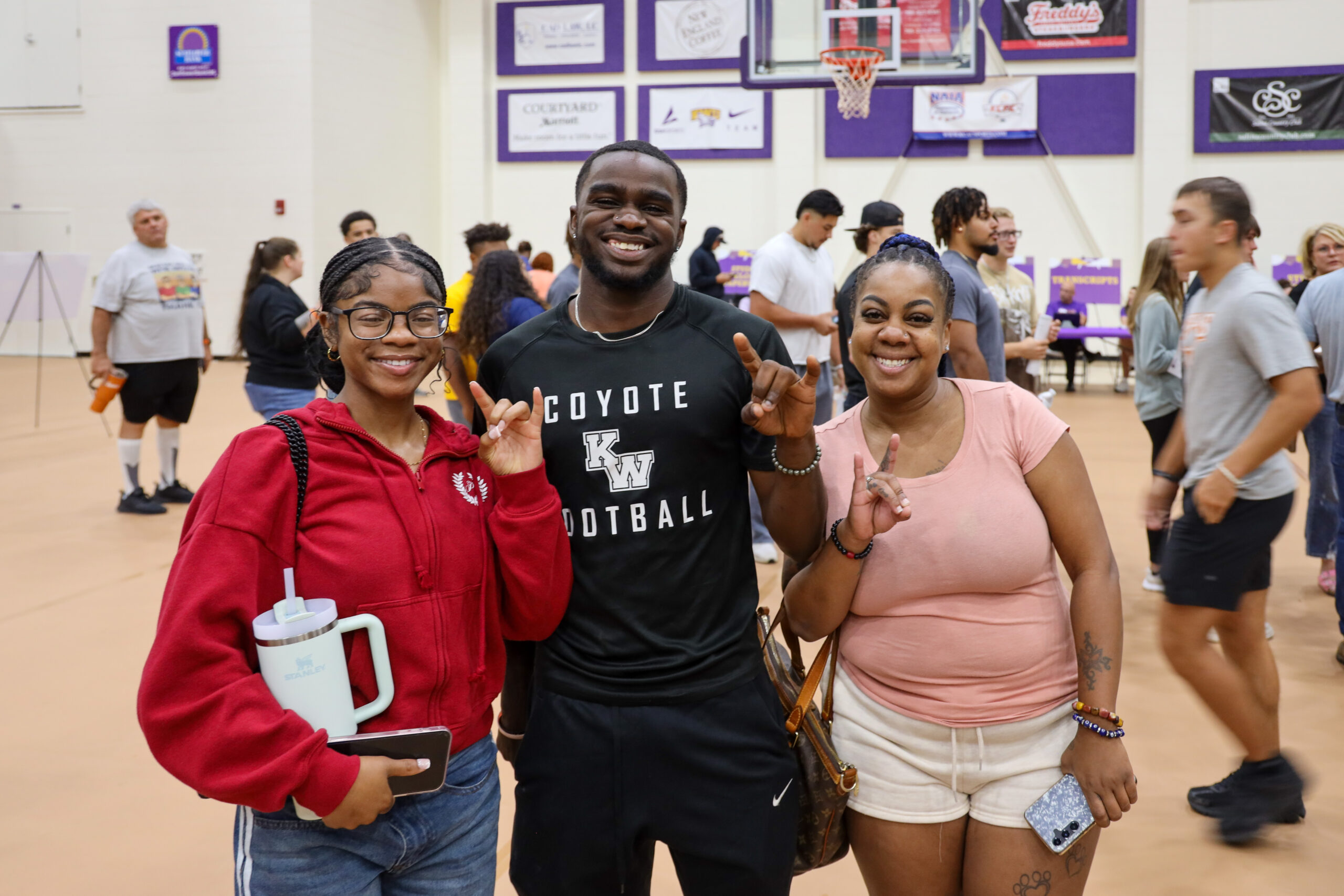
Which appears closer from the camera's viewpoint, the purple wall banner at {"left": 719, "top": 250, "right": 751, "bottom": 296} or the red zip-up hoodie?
the red zip-up hoodie

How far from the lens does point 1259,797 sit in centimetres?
295

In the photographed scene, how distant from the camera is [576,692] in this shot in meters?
1.79

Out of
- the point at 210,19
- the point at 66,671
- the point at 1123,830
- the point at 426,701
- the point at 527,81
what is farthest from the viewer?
the point at 527,81

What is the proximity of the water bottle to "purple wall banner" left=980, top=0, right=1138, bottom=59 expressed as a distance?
15565 millimetres

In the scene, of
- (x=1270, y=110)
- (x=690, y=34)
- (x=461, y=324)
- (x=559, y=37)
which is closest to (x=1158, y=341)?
(x=461, y=324)

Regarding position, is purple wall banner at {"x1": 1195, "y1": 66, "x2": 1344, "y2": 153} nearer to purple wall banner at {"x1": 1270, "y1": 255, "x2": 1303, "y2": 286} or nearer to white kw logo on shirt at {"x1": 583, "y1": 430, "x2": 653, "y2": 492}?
purple wall banner at {"x1": 1270, "y1": 255, "x2": 1303, "y2": 286}

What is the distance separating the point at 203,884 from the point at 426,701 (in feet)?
5.40

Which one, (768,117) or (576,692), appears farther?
(768,117)

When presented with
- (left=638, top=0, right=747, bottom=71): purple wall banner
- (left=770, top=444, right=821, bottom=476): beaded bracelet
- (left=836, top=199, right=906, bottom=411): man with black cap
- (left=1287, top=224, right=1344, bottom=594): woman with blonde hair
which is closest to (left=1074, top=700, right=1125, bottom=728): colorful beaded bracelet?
(left=770, top=444, right=821, bottom=476): beaded bracelet

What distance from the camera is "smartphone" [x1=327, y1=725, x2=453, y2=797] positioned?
1444mm

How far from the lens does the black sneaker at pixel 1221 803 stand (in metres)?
3.00

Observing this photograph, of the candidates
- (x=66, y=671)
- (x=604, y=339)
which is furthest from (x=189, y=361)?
(x=604, y=339)

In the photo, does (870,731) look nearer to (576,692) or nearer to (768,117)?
(576,692)

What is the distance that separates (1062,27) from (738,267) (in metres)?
5.51
